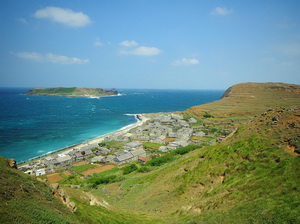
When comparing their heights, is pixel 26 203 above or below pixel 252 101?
below

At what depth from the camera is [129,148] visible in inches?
2504

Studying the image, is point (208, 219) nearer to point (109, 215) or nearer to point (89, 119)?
point (109, 215)

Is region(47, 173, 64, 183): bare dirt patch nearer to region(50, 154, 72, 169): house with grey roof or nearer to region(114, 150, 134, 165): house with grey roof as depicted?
region(50, 154, 72, 169): house with grey roof

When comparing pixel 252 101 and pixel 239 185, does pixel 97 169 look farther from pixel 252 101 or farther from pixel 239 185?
pixel 252 101

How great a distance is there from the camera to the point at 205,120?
352 feet

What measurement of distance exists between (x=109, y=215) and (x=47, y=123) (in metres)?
104

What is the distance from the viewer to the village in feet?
170

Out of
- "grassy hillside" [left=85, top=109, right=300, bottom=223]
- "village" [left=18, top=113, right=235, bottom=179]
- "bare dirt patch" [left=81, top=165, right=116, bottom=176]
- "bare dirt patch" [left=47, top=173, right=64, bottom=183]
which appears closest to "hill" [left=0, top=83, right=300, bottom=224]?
"grassy hillside" [left=85, top=109, right=300, bottom=223]

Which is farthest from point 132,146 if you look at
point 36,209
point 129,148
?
point 36,209

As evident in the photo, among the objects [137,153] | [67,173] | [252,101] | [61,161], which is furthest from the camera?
[252,101]

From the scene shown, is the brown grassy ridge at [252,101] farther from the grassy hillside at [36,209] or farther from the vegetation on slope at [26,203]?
the vegetation on slope at [26,203]

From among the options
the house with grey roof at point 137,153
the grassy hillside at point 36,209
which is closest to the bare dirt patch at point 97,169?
the house with grey roof at point 137,153

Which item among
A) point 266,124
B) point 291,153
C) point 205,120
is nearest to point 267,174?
point 291,153

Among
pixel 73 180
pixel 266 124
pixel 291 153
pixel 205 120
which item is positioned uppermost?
pixel 266 124
